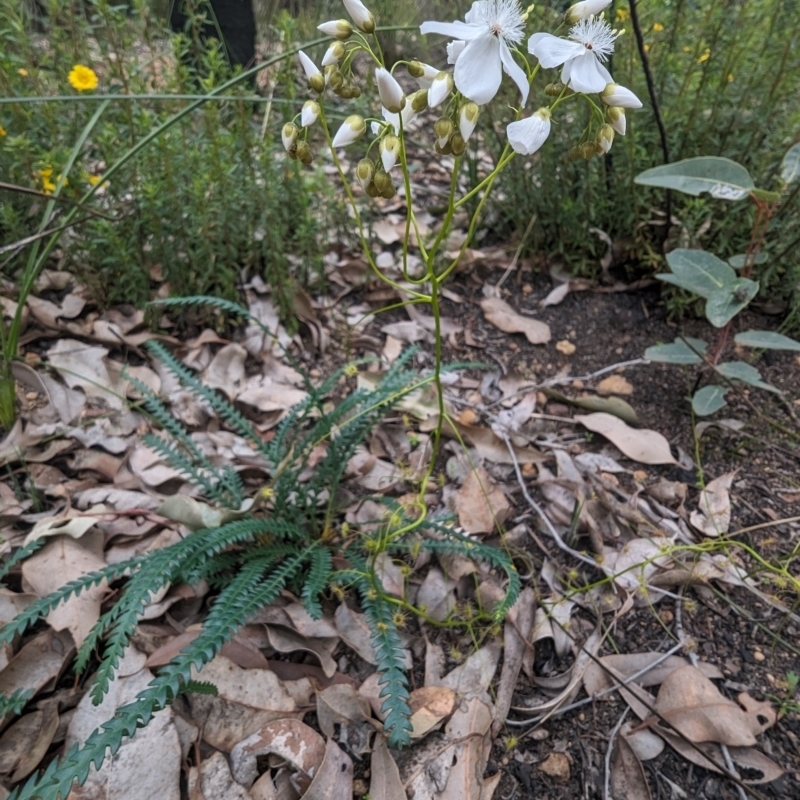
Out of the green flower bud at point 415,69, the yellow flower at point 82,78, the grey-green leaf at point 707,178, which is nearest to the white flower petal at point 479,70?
the green flower bud at point 415,69

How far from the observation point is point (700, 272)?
5.79ft

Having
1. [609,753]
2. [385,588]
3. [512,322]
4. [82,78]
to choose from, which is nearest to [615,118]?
[385,588]

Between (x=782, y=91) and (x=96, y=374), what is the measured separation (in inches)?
99.2

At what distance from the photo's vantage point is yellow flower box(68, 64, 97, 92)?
1.99 metres

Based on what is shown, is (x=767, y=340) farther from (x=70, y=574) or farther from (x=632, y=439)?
(x=70, y=574)

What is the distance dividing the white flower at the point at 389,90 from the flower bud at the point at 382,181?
11cm

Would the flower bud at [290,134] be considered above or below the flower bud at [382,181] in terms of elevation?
above

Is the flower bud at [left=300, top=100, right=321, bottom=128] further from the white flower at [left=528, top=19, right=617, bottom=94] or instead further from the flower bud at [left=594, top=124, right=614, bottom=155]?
the flower bud at [left=594, top=124, right=614, bottom=155]

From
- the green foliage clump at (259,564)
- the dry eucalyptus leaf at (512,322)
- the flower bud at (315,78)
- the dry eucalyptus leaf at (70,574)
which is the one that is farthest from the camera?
the dry eucalyptus leaf at (512,322)

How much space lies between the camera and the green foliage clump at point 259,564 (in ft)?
3.48

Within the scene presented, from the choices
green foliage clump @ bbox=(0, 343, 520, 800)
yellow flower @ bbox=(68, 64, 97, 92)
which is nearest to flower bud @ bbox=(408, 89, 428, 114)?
green foliage clump @ bbox=(0, 343, 520, 800)

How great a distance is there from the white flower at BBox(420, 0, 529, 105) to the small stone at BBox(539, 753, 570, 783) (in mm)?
1278

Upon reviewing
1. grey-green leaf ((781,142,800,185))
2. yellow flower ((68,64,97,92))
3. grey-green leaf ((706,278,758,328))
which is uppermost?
yellow flower ((68,64,97,92))

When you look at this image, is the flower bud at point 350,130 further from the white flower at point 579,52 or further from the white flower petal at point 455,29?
the white flower at point 579,52
